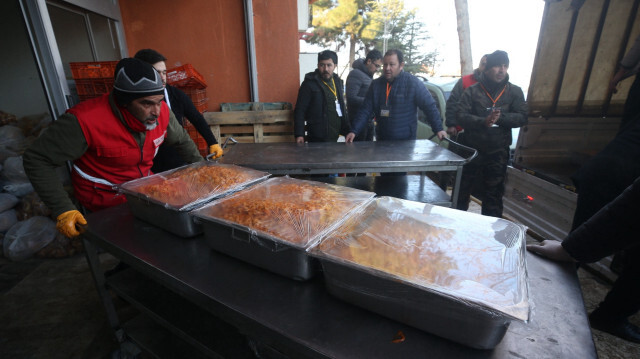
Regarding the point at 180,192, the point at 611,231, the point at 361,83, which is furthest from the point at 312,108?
the point at 611,231

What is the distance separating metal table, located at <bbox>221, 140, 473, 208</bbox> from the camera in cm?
242

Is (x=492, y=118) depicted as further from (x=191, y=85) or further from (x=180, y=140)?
(x=191, y=85)

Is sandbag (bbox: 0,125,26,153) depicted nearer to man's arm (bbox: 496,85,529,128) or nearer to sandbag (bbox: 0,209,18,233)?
sandbag (bbox: 0,209,18,233)

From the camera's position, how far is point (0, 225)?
3062mm

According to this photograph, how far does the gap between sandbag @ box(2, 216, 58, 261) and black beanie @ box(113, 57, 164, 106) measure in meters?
2.60

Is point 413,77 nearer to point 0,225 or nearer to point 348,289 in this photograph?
point 348,289

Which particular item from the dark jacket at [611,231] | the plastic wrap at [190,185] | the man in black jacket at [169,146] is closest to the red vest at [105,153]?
the plastic wrap at [190,185]

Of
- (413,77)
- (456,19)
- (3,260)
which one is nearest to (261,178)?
(413,77)

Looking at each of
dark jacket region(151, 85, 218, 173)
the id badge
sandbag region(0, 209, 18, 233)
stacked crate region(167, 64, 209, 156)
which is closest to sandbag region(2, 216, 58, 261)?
sandbag region(0, 209, 18, 233)

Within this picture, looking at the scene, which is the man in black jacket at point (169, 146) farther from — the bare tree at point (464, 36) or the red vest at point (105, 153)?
the bare tree at point (464, 36)

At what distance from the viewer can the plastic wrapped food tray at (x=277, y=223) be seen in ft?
3.23

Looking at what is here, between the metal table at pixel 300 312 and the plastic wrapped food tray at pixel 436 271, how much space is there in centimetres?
5

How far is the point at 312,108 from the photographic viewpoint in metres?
4.02

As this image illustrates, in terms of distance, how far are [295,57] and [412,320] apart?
482 cm
